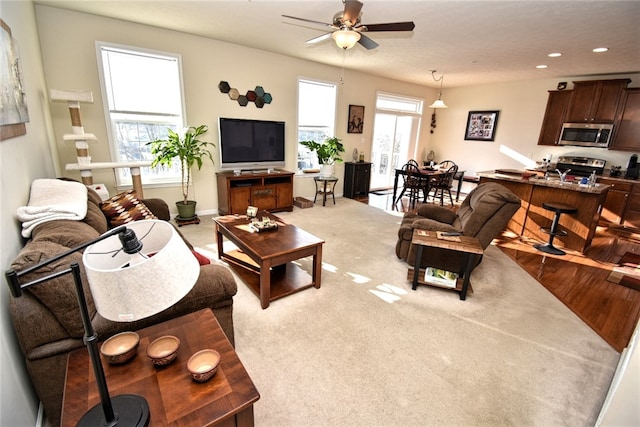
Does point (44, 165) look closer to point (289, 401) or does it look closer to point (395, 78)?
point (289, 401)

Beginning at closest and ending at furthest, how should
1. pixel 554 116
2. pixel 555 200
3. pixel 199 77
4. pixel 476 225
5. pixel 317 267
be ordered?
pixel 317 267 → pixel 476 225 → pixel 555 200 → pixel 199 77 → pixel 554 116

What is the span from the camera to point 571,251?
390 cm

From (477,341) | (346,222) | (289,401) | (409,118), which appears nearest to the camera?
(289,401)

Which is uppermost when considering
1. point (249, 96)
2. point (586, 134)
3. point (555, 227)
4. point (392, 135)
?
point (249, 96)

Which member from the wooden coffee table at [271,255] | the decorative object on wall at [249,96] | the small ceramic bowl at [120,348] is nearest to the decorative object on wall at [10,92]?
the small ceramic bowl at [120,348]

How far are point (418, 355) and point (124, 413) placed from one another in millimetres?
1707

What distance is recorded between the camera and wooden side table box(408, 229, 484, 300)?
2.50m

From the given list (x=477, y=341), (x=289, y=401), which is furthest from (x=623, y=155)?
(x=289, y=401)

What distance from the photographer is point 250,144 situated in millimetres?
4766

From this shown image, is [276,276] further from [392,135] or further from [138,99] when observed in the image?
[392,135]

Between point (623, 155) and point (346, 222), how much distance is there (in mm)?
5172

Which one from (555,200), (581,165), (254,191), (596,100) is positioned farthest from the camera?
(581,165)

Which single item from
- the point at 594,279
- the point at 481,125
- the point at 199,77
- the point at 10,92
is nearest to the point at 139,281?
the point at 10,92

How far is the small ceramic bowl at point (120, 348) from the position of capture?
109cm
